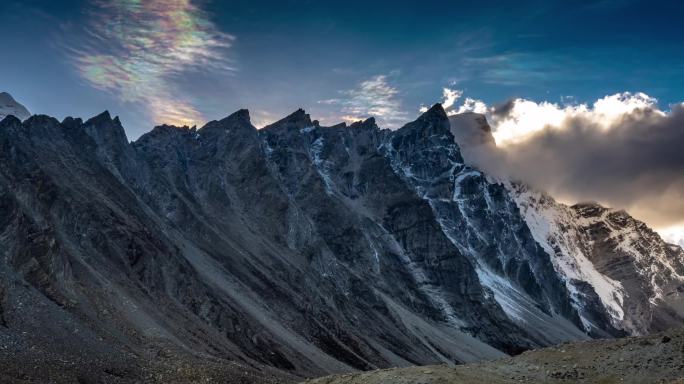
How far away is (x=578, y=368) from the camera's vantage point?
45469 mm

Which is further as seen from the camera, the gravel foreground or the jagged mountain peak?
the jagged mountain peak

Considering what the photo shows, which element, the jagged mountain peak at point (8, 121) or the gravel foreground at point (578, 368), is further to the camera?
the jagged mountain peak at point (8, 121)

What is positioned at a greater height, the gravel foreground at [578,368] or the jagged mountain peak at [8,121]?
the jagged mountain peak at [8,121]

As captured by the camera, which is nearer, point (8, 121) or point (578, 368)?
point (578, 368)

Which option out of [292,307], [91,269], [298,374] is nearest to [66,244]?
[91,269]

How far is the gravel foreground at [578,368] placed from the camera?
42281mm

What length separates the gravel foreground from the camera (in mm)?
42281

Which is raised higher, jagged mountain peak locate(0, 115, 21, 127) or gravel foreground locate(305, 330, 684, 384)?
jagged mountain peak locate(0, 115, 21, 127)

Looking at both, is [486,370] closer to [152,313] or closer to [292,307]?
[152,313]

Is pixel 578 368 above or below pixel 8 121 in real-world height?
below

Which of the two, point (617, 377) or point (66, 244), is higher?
point (66, 244)

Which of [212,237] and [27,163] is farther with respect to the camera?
[212,237]

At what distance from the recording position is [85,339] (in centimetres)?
6919

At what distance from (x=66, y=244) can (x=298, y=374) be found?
154 feet
